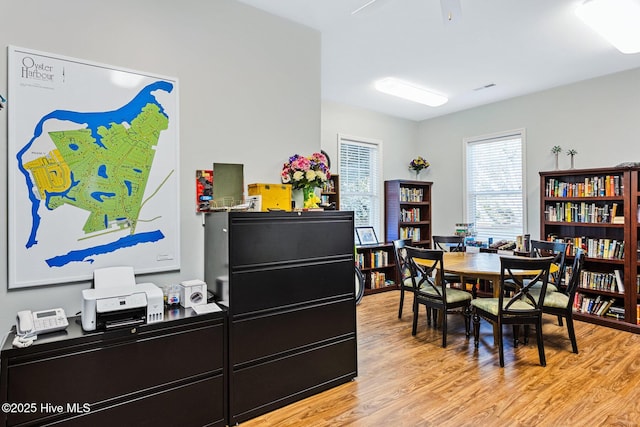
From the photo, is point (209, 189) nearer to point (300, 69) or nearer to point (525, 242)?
point (300, 69)

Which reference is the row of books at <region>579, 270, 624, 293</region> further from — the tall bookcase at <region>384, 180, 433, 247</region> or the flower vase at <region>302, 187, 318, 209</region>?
the flower vase at <region>302, 187, 318, 209</region>

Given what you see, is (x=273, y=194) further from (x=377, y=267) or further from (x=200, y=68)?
(x=377, y=267)

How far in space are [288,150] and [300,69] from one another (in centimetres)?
73

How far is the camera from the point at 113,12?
2279mm

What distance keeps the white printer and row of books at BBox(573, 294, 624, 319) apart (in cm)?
465

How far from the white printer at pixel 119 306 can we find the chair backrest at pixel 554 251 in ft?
11.8

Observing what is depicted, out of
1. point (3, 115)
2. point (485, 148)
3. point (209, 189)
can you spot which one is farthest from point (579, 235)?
point (3, 115)

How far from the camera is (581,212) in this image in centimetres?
439

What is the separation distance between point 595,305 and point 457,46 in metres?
3.36

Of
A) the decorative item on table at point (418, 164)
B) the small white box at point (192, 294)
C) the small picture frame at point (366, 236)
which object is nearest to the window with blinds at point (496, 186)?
the decorative item on table at point (418, 164)

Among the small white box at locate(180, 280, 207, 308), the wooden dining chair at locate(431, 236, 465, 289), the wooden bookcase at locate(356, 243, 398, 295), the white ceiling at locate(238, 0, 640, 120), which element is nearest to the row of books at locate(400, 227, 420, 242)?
the wooden bookcase at locate(356, 243, 398, 295)

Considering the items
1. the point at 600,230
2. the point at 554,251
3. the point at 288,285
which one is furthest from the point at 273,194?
the point at 600,230

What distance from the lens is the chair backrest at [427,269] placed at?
350cm

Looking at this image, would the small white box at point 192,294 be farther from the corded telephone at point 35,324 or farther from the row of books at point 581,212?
the row of books at point 581,212
